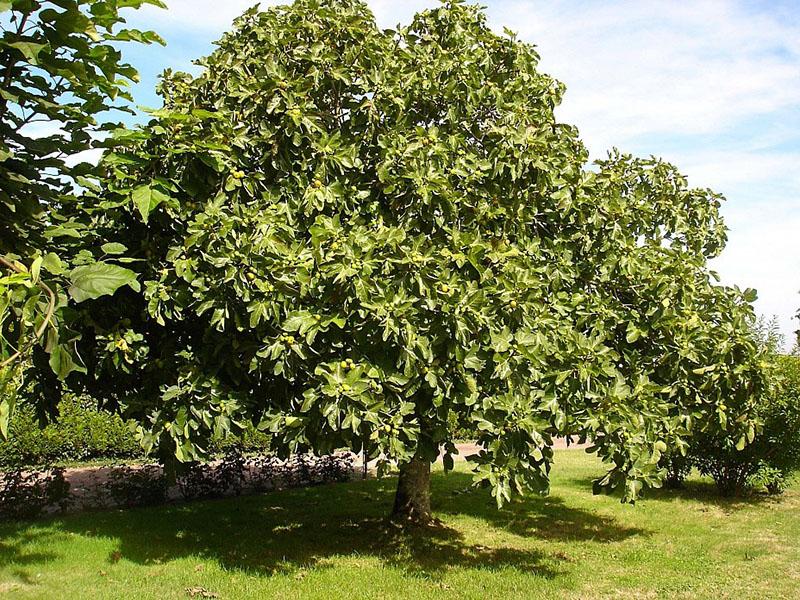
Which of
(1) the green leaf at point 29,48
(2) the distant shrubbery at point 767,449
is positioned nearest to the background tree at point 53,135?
(1) the green leaf at point 29,48

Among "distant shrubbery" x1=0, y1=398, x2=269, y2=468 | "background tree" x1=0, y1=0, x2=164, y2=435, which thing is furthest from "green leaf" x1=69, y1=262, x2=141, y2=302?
"distant shrubbery" x1=0, y1=398, x2=269, y2=468

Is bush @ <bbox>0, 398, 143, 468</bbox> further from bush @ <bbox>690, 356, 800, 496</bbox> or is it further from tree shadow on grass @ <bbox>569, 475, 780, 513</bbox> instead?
bush @ <bbox>690, 356, 800, 496</bbox>

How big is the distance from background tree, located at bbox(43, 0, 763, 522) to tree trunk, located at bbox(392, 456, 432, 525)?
2533mm

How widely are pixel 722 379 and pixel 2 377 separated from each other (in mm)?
6586

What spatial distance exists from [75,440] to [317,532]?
7443 millimetres

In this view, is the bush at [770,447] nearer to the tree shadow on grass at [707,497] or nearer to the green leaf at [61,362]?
the tree shadow on grass at [707,497]

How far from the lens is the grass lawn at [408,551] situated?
6047 mm

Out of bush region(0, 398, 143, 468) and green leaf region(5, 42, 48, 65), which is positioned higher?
green leaf region(5, 42, 48, 65)

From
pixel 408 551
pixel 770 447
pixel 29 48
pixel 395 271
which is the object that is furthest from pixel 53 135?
pixel 770 447

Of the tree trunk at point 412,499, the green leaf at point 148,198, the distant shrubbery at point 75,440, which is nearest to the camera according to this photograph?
the green leaf at point 148,198

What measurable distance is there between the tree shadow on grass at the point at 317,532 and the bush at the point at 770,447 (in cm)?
257

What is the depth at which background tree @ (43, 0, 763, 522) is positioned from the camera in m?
5.27

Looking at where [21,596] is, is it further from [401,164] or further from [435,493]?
[435,493]

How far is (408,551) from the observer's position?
7363 mm
